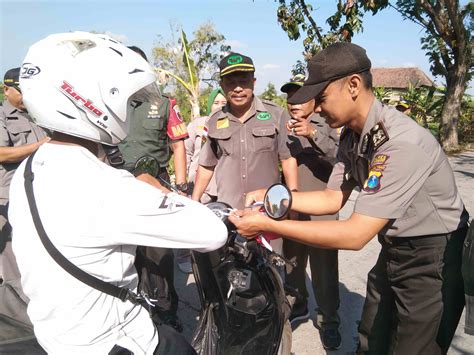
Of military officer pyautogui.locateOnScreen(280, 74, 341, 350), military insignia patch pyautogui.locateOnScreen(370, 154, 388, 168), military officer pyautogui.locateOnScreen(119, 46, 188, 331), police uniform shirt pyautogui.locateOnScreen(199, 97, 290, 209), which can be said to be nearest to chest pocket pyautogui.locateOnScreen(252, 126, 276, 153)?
police uniform shirt pyautogui.locateOnScreen(199, 97, 290, 209)

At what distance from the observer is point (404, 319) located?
1.86 m

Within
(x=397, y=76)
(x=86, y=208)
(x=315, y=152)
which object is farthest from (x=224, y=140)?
(x=397, y=76)

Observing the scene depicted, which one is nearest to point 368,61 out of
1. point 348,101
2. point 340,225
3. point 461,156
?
point 348,101

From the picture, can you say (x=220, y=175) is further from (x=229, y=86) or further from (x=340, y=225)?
(x=340, y=225)

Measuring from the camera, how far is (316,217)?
9.85 ft

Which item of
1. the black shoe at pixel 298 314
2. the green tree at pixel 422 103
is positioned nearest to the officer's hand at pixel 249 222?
the black shoe at pixel 298 314

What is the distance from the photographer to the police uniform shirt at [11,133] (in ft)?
11.1

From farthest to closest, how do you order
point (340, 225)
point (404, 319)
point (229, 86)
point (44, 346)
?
point (229, 86) → point (404, 319) → point (340, 225) → point (44, 346)

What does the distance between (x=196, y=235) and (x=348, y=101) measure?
0.97 metres

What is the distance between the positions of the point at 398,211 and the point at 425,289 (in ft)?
1.52

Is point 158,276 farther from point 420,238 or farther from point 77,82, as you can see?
point 77,82

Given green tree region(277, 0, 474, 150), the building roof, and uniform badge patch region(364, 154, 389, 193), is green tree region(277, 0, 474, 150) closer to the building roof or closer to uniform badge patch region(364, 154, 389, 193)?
uniform badge patch region(364, 154, 389, 193)

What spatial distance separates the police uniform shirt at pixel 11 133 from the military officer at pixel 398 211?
2610 millimetres

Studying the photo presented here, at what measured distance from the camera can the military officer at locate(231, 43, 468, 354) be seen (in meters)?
1.60
